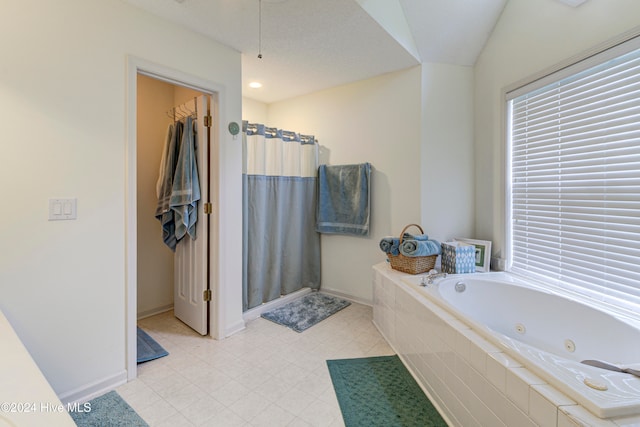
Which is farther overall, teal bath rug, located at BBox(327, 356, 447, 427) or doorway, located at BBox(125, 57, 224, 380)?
doorway, located at BBox(125, 57, 224, 380)

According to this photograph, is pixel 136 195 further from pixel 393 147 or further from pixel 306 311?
pixel 393 147

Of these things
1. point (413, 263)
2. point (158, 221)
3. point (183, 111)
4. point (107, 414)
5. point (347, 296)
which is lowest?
point (107, 414)

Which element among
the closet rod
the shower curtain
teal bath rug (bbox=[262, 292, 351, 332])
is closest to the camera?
the closet rod

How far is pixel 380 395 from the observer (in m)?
1.68

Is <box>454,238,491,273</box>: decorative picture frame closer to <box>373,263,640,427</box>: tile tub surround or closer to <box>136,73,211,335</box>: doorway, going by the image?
<box>373,263,640,427</box>: tile tub surround

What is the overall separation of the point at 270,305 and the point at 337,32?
2439 millimetres

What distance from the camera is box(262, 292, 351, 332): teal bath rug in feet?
8.57

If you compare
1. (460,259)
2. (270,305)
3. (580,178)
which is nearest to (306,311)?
(270,305)

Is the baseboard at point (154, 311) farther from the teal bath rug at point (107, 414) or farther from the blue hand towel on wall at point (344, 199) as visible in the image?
the blue hand towel on wall at point (344, 199)

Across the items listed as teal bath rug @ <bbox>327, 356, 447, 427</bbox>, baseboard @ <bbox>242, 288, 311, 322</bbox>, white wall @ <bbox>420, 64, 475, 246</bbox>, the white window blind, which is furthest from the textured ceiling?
teal bath rug @ <bbox>327, 356, 447, 427</bbox>

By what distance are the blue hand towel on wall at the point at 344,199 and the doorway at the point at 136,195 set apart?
1303mm

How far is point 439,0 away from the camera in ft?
7.32

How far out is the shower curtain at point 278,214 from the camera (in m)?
2.75

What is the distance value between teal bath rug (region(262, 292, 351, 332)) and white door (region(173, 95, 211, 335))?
615 mm
